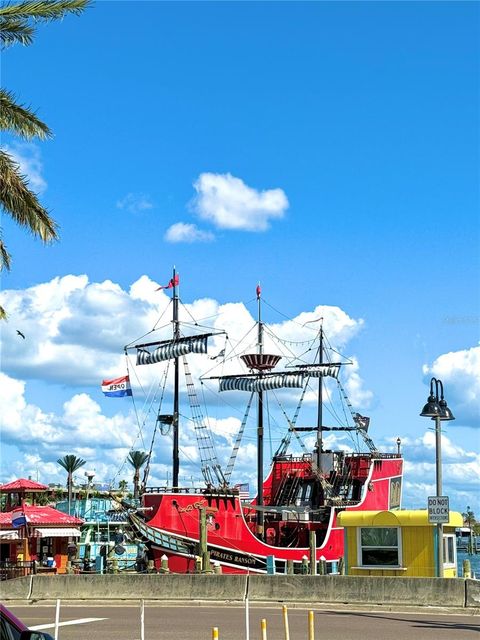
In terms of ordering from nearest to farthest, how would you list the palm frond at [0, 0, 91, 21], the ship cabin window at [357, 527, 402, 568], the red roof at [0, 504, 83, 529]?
the palm frond at [0, 0, 91, 21] < the ship cabin window at [357, 527, 402, 568] < the red roof at [0, 504, 83, 529]

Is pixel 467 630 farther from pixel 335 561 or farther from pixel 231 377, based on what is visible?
pixel 231 377

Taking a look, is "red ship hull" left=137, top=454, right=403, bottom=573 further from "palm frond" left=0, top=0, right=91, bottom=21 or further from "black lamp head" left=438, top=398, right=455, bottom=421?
"palm frond" left=0, top=0, right=91, bottom=21

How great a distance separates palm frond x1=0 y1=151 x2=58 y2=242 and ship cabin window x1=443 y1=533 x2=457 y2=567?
14963mm

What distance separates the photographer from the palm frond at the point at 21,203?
2127cm

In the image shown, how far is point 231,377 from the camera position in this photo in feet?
222

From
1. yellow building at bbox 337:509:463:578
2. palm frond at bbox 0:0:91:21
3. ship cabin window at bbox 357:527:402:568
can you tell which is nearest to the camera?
palm frond at bbox 0:0:91:21

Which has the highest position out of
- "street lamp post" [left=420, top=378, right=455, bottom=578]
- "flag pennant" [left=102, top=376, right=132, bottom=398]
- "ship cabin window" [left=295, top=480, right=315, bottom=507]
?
"flag pennant" [left=102, top=376, right=132, bottom=398]

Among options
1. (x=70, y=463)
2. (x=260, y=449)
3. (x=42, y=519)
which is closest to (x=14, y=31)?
(x=42, y=519)

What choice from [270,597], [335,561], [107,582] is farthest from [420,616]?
[335,561]

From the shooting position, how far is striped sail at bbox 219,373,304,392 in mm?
65688

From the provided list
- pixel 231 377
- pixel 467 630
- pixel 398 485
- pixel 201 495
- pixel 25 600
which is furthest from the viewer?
pixel 231 377

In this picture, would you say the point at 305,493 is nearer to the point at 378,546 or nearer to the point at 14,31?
the point at 378,546

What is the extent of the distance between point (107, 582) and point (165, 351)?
32.0 metres

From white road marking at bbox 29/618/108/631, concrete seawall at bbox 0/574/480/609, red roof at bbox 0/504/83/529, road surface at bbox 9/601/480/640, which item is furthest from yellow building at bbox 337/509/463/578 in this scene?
red roof at bbox 0/504/83/529
